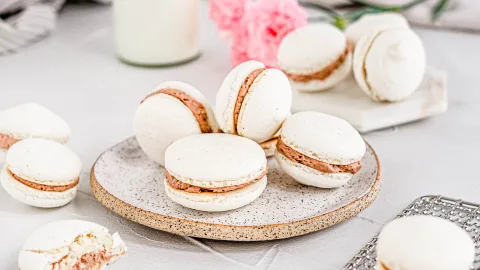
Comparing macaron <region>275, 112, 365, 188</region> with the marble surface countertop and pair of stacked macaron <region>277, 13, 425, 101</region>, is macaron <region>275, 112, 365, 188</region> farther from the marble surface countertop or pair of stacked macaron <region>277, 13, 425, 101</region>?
pair of stacked macaron <region>277, 13, 425, 101</region>

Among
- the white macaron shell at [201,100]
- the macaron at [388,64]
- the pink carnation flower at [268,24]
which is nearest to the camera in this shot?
the white macaron shell at [201,100]

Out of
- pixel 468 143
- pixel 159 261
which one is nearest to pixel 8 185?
pixel 159 261

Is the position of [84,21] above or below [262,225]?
below

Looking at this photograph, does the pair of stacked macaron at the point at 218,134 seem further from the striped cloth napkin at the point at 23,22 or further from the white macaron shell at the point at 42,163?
the striped cloth napkin at the point at 23,22

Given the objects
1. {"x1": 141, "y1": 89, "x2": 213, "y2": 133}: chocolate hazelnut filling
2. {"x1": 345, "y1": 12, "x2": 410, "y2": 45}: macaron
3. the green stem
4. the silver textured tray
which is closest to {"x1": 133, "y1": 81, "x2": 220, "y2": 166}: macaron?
{"x1": 141, "y1": 89, "x2": 213, "y2": 133}: chocolate hazelnut filling

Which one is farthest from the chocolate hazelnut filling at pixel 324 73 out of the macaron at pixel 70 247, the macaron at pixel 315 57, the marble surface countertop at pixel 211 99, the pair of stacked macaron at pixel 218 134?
the macaron at pixel 70 247

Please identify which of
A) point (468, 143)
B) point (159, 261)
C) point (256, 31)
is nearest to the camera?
point (159, 261)

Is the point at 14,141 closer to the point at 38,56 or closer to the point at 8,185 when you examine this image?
the point at 8,185
